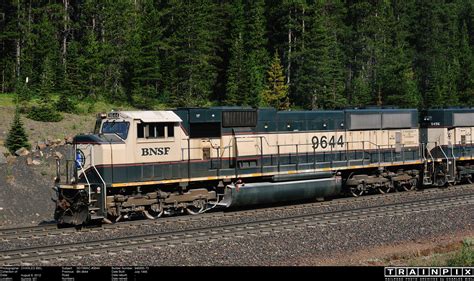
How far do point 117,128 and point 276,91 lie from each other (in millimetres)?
32996

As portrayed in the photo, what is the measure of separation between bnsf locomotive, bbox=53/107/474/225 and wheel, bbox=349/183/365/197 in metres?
0.05

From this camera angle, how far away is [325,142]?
21203 mm

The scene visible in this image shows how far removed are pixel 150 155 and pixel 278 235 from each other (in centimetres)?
453

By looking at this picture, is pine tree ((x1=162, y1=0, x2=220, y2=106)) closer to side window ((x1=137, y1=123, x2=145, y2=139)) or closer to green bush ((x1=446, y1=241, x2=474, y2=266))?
side window ((x1=137, y1=123, x2=145, y2=139))

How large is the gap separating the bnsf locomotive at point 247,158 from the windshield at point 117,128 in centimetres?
3

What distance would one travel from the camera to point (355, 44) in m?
64.6

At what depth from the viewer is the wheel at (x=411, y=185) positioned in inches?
934

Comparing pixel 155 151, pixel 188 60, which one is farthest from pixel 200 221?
pixel 188 60

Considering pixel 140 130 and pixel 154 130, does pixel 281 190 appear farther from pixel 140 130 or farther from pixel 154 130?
pixel 140 130

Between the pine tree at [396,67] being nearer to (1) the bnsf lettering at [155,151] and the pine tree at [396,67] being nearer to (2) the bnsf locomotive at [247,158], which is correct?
(2) the bnsf locomotive at [247,158]

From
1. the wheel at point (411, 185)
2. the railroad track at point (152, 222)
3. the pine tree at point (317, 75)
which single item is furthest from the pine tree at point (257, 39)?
the railroad track at point (152, 222)

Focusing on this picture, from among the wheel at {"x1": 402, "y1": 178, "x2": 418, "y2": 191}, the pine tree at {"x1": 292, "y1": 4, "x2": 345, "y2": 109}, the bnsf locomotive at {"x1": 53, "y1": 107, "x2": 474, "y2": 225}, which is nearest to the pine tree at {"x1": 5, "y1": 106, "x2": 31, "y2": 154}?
the bnsf locomotive at {"x1": 53, "y1": 107, "x2": 474, "y2": 225}

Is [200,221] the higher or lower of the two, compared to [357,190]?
lower

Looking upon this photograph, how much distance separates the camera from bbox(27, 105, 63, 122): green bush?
1292 inches
